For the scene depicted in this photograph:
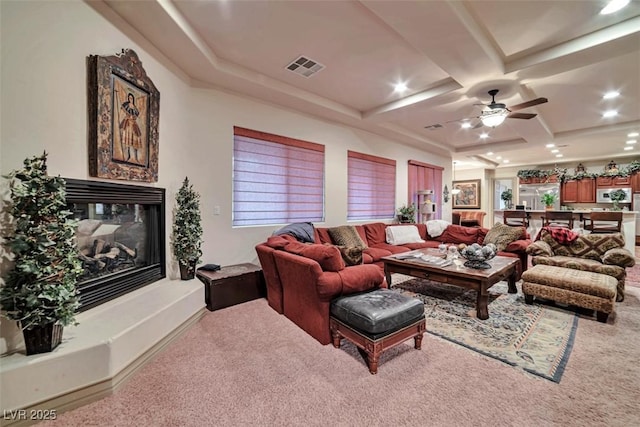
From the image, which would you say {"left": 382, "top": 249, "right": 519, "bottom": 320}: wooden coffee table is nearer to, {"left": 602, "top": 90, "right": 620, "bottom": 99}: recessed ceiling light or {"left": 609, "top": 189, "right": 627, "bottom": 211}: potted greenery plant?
{"left": 602, "top": 90, "right": 620, "bottom": 99}: recessed ceiling light

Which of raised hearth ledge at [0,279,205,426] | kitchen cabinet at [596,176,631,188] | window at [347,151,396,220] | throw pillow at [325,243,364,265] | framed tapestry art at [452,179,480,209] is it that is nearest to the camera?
raised hearth ledge at [0,279,205,426]

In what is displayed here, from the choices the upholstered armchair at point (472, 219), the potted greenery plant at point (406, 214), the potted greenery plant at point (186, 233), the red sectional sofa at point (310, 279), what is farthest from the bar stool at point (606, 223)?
the potted greenery plant at point (186, 233)

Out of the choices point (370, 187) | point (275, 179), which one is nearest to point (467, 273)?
point (275, 179)

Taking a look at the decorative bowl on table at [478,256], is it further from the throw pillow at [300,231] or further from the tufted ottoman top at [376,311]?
the throw pillow at [300,231]

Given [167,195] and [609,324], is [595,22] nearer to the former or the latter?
[609,324]

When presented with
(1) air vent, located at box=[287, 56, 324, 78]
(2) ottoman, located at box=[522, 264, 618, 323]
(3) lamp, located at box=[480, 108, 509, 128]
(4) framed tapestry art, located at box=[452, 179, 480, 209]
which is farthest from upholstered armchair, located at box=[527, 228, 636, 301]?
(4) framed tapestry art, located at box=[452, 179, 480, 209]

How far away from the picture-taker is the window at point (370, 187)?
5535 millimetres

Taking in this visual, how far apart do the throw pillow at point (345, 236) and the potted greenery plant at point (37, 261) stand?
337cm

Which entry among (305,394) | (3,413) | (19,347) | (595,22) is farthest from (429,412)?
(595,22)

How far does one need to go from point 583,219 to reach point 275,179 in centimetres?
798

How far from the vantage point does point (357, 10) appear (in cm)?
238

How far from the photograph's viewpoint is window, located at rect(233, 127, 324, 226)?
154 inches

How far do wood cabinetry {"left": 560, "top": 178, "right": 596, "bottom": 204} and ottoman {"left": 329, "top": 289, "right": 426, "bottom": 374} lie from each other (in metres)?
10.2

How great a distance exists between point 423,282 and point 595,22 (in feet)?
11.3
